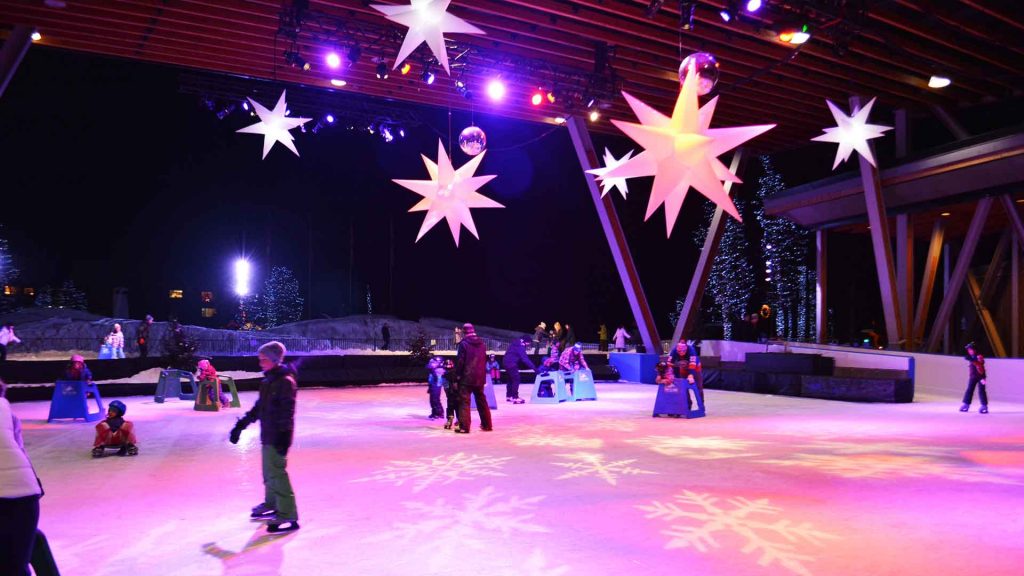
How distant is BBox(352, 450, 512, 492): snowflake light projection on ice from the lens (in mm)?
6504

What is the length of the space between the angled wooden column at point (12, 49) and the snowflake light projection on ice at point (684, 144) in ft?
35.7

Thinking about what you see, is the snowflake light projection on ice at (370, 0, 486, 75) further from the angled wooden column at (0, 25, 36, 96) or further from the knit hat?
the angled wooden column at (0, 25, 36, 96)

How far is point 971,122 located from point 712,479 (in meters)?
18.7

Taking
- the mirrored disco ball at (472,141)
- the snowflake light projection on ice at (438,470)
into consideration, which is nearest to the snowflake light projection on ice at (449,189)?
the mirrored disco ball at (472,141)

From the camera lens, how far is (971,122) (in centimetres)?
2027

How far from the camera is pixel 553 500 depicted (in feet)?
18.7

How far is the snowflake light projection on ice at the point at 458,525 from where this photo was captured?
14.1 feet

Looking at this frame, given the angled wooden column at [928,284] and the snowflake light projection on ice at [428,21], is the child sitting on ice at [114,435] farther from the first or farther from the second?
the angled wooden column at [928,284]

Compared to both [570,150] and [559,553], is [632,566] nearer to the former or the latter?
[559,553]

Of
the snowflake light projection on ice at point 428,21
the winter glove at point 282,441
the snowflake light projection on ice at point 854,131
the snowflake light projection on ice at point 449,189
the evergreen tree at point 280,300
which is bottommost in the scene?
the winter glove at point 282,441

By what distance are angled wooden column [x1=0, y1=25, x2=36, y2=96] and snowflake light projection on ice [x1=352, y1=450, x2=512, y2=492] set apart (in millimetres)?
10425

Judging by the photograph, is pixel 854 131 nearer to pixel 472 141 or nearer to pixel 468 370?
pixel 472 141

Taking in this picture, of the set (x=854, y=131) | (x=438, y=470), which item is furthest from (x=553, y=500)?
(x=854, y=131)

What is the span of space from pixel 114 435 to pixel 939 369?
1723 centimetres
